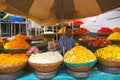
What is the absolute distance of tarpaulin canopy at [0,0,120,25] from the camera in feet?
11.9

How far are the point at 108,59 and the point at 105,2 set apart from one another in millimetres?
1395

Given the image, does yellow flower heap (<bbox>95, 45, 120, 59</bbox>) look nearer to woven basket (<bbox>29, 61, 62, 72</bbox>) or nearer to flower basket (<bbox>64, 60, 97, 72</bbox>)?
flower basket (<bbox>64, 60, 97, 72</bbox>)

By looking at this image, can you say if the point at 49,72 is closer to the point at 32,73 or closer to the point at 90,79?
the point at 32,73

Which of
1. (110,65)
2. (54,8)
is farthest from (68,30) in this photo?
(110,65)

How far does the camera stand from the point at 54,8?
13.8ft

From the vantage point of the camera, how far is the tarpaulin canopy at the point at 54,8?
3.63 meters

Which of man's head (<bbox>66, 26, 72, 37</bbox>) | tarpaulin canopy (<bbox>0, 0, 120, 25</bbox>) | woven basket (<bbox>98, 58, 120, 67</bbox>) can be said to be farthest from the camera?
man's head (<bbox>66, 26, 72, 37</bbox>)

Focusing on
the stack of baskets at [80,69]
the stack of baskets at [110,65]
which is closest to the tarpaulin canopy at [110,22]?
the stack of baskets at [110,65]

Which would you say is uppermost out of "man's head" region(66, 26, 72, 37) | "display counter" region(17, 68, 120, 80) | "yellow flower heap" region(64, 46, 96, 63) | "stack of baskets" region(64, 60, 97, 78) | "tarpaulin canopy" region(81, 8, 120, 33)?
"tarpaulin canopy" region(81, 8, 120, 33)

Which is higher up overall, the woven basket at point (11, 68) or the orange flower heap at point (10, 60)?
the orange flower heap at point (10, 60)

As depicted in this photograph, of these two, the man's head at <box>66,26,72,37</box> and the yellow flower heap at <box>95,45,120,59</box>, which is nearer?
the yellow flower heap at <box>95,45,120,59</box>

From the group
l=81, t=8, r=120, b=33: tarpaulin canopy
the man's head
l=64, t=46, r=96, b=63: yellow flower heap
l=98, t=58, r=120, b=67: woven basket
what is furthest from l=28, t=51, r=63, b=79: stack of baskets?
l=81, t=8, r=120, b=33: tarpaulin canopy

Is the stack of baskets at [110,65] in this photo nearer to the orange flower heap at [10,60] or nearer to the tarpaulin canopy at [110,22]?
the orange flower heap at [10,60]

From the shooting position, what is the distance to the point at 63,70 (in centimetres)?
296
